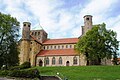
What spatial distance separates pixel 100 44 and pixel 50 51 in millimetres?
23367

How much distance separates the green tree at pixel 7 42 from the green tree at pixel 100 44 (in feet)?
67.4

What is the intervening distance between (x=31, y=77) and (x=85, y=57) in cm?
3372

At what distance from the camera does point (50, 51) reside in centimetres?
8338

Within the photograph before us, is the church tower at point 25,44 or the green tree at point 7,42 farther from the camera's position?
the church tower at point 25,44

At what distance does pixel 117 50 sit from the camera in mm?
67625

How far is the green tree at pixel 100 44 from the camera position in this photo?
6531 centimetres

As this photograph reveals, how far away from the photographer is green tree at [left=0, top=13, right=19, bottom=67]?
55250 mm

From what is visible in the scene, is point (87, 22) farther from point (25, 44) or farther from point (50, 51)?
point (25, 44)

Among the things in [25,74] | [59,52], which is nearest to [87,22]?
[59,52]

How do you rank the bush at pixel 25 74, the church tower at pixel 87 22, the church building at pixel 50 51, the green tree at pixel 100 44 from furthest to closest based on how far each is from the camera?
the church building at pixel 50 51, the church tower at pixel 87 22, the green tree at pixel 100 44, the bush at pixel 25 74

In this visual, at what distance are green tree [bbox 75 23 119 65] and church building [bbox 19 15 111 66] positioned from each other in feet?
28.7

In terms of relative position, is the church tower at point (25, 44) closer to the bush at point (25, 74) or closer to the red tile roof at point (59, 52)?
the red tile roof at point (59, 52)

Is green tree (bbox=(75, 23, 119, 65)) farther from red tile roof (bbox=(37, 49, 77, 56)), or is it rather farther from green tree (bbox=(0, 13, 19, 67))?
green tree (bbox=(0, 13, 19, 67))

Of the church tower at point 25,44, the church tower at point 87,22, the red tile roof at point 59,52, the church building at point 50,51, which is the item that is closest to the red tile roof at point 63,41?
the church building at point 50,51
